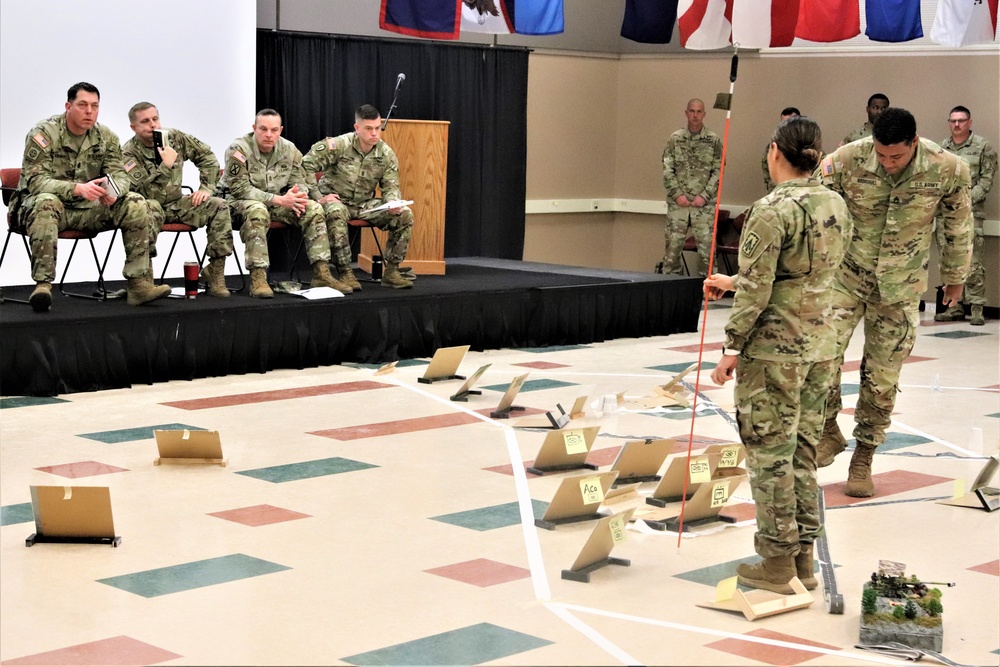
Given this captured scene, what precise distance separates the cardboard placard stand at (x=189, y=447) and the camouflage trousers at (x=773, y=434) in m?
2.39

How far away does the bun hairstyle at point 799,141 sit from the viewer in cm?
390

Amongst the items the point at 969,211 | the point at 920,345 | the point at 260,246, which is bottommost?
the point at 920,345

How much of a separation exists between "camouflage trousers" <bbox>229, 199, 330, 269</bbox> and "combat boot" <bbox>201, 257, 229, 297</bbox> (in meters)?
0.17

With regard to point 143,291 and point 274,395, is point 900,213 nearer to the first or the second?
point 274,395

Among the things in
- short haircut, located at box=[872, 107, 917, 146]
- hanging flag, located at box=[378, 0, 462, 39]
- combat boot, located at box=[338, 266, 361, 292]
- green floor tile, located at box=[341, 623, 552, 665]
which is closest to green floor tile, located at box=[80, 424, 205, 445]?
green floor tile, located at box=[341, 623, 552, 665]

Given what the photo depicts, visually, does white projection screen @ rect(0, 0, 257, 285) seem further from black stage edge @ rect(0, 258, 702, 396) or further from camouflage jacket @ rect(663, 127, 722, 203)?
camouflage jacket @ rect(663, 127, 722, 203)

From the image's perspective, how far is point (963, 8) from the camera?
35.4 feet

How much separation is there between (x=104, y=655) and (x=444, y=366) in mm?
4437

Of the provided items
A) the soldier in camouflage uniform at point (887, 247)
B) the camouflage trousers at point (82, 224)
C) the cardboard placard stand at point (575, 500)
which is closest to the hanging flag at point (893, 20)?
the camouflage trousers at point (82, 224)

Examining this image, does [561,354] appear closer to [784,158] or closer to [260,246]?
[260,246]

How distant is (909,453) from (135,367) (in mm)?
3989

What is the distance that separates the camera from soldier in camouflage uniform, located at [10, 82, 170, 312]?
7586 millimetres

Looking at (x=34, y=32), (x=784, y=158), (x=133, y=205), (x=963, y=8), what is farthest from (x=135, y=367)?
(x=963, y=8)

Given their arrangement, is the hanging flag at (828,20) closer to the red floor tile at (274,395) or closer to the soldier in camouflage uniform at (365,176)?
the soldier in camouflage uniform at (365,176)
